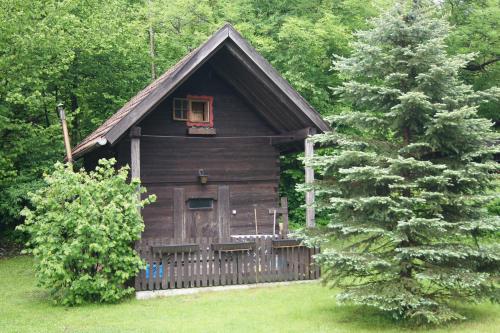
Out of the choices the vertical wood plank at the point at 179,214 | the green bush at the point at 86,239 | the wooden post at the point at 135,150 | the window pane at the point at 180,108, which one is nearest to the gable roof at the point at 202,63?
the wooden post at the point at 135,150

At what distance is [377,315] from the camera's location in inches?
413

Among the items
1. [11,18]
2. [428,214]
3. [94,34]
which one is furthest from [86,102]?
[428,214]

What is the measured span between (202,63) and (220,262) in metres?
4.77

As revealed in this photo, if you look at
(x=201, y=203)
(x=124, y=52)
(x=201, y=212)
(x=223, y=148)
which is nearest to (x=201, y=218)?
(x=201, y=212)

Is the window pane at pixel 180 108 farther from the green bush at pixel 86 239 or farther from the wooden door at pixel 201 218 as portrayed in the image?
the green bush at pixel 86 239

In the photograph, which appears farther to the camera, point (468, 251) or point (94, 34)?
point (94, 34)

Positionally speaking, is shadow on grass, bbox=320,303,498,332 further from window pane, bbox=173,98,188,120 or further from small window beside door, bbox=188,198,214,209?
window pane, bbox=173,98,188,120

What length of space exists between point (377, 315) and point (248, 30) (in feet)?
65.2

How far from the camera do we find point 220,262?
45.2ft

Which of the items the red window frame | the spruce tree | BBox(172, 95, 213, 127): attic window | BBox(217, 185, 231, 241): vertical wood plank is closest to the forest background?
BBox(172, 95, 213, 127): attic window

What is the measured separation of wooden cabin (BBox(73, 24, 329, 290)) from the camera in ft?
48.8

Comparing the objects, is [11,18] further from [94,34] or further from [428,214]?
[428,214]

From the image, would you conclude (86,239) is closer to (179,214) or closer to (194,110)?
(179,214)

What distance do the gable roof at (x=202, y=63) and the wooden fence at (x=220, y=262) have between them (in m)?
2.71
